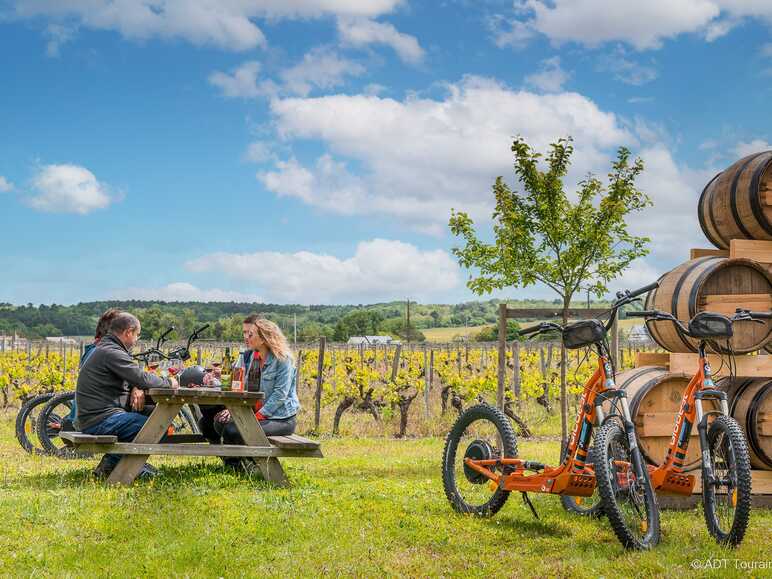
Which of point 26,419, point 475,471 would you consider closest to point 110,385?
point 475,471

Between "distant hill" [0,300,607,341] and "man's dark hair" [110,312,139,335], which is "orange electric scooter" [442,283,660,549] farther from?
"distant hill" [0,300,607,341]

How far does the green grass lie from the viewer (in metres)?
4.39

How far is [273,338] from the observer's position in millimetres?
6734

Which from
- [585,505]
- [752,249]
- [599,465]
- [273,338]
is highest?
[752,249]

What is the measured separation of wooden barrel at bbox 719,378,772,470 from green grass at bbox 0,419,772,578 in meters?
0.46

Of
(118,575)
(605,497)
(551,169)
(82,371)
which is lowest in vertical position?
(118,575)

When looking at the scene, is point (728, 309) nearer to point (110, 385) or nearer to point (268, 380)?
point (268, 380)

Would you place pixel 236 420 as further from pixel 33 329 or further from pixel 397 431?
pixel 33 329

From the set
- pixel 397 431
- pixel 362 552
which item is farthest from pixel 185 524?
pixel 397 431

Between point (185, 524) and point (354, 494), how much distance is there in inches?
54.6

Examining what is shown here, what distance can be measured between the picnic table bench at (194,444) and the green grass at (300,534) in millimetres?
195

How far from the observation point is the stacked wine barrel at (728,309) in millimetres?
6277

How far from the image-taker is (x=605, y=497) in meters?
4.51

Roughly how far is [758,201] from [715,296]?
847 mm
